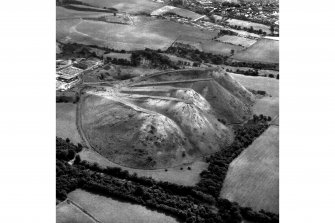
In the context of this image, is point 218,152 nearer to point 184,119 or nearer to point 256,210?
point 184,119

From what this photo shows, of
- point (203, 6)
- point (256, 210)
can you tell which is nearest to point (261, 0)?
point (203, 6)

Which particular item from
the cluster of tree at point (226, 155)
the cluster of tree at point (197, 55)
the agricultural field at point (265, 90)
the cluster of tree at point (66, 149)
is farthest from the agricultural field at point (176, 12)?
the cluster of tree at point (66, 149)

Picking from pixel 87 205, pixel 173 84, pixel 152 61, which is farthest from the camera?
pixel 152 61

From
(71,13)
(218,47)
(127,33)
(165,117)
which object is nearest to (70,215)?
(165,117)

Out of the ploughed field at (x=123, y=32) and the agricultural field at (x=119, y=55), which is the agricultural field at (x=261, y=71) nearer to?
the ploughed field at (x=123, y=32)

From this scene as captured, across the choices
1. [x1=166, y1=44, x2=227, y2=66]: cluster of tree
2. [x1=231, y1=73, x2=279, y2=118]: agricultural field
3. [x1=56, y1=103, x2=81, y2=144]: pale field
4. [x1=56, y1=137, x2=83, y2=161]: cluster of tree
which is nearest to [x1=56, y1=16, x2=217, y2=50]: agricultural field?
[x1=166, y1=44, x2=227, y2=66]: cluster of tree
